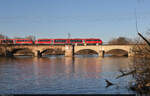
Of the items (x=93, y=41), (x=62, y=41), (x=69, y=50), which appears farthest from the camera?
(x=62, y=41)

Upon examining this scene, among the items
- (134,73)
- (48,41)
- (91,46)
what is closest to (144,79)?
(134,73)

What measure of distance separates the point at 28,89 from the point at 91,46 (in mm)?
64951

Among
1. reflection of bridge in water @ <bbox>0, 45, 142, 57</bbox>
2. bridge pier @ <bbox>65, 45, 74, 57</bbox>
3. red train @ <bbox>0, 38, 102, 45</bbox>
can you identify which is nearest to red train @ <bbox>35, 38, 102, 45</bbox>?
red train @ <bbox>0, 38, 102, 45</bbox>

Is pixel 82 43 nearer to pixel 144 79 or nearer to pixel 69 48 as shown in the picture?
pixel 69 48

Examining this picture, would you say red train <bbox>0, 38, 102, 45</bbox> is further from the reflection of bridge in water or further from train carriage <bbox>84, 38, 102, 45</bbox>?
the reflection of bridge in water

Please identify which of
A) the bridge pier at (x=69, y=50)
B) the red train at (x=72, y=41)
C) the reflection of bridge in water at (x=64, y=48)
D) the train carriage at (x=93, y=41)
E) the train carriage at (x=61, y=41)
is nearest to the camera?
the reflection of bridge in water at (x=64, y=48)

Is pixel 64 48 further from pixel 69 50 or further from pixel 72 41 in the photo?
pixel 72 41

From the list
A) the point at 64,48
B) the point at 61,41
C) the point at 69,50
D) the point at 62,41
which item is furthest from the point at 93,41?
the point at 61,41

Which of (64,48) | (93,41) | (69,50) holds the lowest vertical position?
(69,50)

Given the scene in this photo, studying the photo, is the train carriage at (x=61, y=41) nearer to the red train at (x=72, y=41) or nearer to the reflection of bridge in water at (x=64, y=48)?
the red train at (x=72, y=41)

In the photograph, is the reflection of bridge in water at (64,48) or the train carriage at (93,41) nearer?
the reflection of bridge in water at (64,48)

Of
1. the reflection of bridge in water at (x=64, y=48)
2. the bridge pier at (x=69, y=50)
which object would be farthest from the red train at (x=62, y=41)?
the bridge pier at (x=69, y=50)

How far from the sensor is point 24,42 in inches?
3634

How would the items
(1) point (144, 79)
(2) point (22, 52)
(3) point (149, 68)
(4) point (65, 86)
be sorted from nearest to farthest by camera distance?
(3) point (149, 68) < (1) point (144, 79) < (4) point (65, 86) < (2) point (22, 52)
